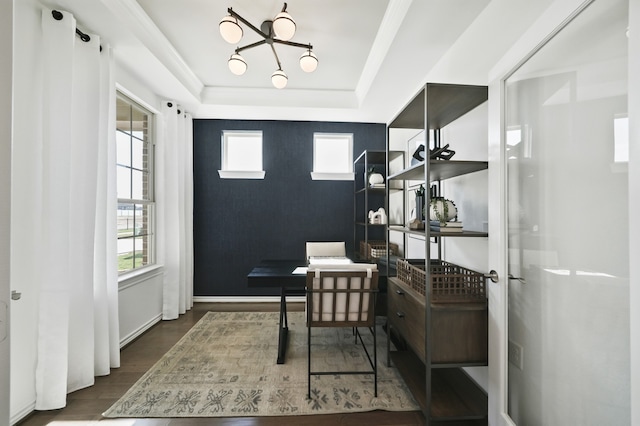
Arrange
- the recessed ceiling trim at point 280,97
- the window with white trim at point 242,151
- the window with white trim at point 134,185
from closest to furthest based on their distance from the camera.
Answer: the window with white trim at point 134,185, the recessed ceiling trim at point 280,97, the window with white trim at point 242,151

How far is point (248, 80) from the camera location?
131 inches

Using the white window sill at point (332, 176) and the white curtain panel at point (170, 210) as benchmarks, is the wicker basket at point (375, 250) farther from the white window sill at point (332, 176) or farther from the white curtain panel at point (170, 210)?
the white curtain panel at point (170, 210)

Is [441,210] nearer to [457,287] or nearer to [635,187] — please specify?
[457,287]

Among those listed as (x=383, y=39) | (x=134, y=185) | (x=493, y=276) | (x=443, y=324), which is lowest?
(x=443, y=324)

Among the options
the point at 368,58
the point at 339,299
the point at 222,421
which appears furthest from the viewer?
the point at 368,58

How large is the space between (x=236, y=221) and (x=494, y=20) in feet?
11.8

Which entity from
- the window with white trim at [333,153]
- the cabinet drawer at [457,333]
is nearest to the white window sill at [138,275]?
the window with white trim at [333,153]

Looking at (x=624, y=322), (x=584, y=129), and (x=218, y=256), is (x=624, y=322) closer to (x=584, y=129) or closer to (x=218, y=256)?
(x=584, y=129)

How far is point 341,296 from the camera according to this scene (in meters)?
2.01

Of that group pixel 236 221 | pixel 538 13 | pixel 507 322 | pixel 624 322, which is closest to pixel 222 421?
pixel 507 322

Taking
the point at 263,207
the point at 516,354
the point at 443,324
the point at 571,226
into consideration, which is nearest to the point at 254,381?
the point at 443,324

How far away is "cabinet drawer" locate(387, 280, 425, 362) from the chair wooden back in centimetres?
20

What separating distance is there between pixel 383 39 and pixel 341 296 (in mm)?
2207

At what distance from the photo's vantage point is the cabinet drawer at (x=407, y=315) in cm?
163
